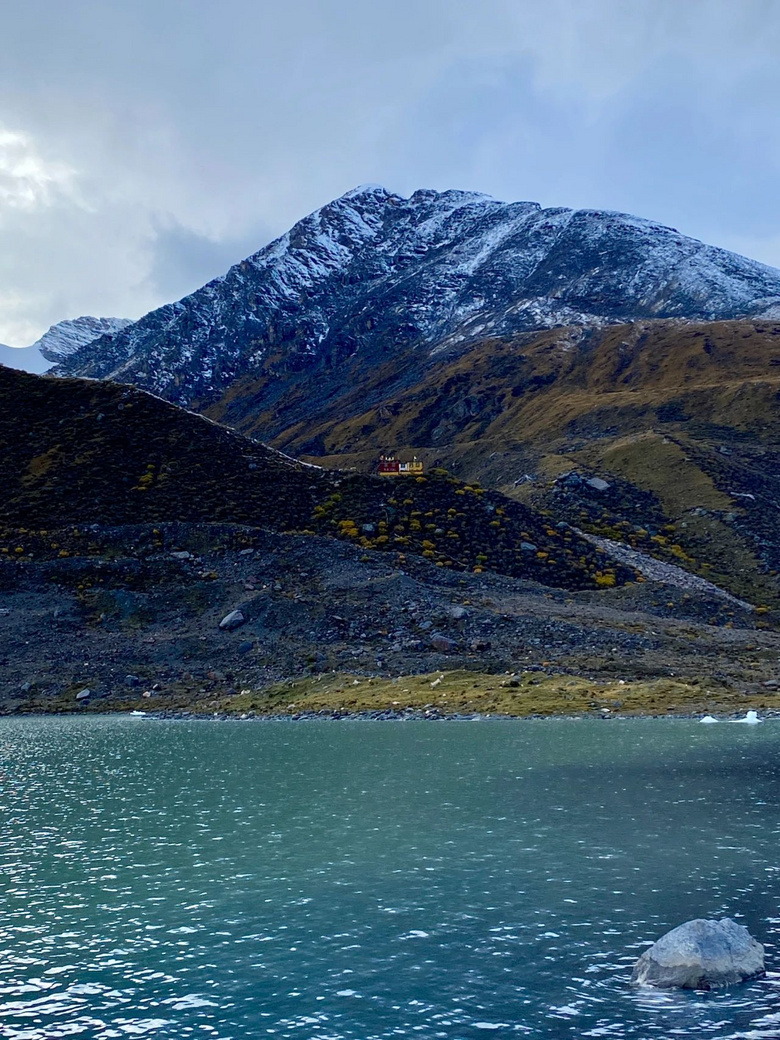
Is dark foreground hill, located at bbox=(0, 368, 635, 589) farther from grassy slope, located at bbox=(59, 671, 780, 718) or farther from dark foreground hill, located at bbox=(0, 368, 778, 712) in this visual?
grassy slope, located at bbox=(59, 671, 780, 718)

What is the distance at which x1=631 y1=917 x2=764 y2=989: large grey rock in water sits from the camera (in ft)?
62.1

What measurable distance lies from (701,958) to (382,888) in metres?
10.7

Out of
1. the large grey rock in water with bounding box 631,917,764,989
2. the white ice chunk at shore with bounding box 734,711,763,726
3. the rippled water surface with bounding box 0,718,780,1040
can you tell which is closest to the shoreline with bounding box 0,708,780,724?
the white ice chunk at shore with bounding box 734,711,763,726

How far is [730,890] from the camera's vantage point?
83.0 ft

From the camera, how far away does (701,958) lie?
63.1 ft

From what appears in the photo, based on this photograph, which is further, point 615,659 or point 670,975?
point 615,659

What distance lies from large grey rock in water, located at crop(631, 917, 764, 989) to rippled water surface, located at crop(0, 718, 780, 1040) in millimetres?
496

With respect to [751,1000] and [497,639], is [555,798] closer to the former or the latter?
[751,1000]

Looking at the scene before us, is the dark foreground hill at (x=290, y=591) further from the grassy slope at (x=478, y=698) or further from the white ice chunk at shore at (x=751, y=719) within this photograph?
the white ice chunk at shore at (x=751, y=719)

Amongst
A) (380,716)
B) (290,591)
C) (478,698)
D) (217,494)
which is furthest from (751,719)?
(217,494)

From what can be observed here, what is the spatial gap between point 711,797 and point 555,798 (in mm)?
6813

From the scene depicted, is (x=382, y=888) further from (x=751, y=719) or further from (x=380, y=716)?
(x=751, y=719)

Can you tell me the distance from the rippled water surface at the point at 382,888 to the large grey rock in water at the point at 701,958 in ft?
1.63

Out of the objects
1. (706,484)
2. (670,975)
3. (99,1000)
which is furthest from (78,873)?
(706,484)
